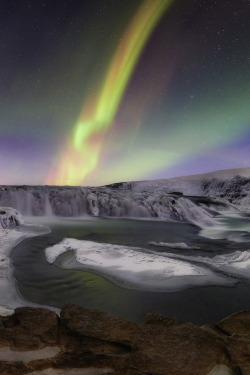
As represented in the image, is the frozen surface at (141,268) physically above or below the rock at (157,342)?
below

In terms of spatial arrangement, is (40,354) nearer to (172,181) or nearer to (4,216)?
(4,216)

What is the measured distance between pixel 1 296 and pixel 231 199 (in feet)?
200

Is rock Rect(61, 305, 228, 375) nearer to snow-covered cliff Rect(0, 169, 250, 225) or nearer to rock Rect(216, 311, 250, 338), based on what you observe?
rock Rect(216, 311, 250, 338)

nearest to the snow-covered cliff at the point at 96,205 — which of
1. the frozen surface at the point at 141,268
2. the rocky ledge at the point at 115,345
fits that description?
the frozen surface at the point at 141,268

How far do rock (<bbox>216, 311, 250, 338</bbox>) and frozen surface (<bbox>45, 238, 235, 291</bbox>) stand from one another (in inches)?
113

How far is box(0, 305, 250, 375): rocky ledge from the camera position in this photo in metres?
2.77

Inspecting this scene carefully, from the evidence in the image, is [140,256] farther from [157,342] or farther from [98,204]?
[98,204]

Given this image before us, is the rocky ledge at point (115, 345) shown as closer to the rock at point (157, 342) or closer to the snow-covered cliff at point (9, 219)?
the rock at point (157, 342)

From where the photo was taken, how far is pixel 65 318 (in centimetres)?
362

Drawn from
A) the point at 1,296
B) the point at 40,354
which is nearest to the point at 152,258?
the point at 1,296

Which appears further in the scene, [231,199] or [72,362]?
[231,199]

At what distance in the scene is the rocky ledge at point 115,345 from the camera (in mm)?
2773

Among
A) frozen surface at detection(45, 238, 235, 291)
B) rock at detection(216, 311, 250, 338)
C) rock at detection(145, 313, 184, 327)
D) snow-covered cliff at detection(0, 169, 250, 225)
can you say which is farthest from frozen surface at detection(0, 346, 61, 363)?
snow-covered cliff at detection(0, 169, 250, 225)

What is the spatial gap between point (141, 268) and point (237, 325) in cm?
436
